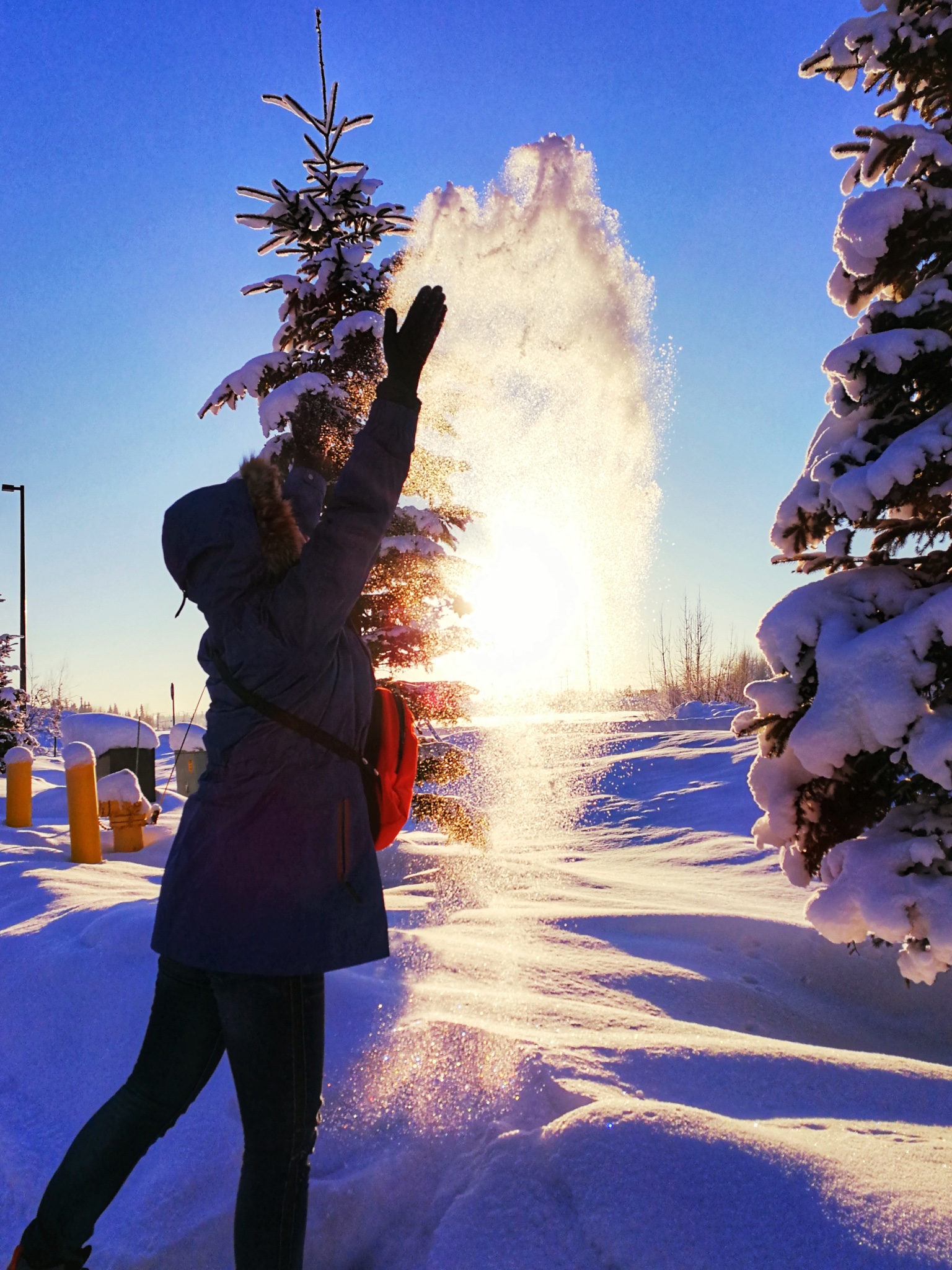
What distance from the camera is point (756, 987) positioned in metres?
4.27

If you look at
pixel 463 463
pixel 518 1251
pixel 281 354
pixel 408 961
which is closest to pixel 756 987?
pixel 408 961

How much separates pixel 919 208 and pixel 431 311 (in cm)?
178

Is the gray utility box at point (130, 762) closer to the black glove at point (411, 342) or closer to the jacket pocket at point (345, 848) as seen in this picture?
the jacket pocket at point (345, 848)

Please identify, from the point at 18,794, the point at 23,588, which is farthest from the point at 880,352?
the point at 23,588

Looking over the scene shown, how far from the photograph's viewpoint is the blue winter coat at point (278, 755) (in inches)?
64.4

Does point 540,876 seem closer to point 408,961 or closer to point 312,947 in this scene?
point 408,961

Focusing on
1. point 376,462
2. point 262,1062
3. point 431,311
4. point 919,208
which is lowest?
point 262,1062

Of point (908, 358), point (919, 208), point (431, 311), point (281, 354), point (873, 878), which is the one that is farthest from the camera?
point (281, 354)

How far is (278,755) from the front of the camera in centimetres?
170

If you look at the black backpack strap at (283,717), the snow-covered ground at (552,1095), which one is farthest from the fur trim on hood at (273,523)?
the snow-covered ground at (552,1095)

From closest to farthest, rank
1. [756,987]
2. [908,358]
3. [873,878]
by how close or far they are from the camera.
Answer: [873,878] < [908,358] < [756,987]

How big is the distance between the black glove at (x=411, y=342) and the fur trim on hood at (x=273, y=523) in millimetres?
316

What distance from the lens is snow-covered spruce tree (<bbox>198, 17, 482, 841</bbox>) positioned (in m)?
6.86

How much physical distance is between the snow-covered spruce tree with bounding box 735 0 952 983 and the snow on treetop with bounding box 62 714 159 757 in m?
11.1
